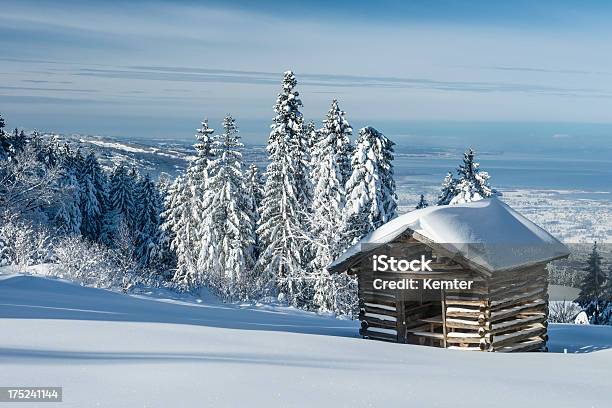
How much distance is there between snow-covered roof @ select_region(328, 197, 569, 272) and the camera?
1608 centimetres

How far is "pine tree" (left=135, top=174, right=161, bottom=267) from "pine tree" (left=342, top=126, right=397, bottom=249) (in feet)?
83.7

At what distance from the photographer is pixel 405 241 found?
16.7 meters

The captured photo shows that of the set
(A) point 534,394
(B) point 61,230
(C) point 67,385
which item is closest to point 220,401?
(C) point 67,385

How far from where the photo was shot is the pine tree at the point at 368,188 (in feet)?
127

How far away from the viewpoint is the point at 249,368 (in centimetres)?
893

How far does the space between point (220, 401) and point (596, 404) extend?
4.85 metres

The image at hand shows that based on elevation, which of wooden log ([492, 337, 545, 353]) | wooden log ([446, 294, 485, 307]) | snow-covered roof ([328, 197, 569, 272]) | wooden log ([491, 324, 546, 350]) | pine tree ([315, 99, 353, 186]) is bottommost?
wooden log ([492, 337, 545, 353])

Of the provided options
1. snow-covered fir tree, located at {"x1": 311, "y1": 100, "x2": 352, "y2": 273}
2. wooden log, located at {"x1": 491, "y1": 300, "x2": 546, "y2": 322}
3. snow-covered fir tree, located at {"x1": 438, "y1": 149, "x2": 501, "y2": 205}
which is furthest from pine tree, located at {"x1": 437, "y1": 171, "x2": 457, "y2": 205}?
wooden log, located at {"x1": 491, "y1": 300, "x2": 546, "y2": 322}

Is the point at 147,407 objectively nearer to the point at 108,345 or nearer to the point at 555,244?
the point at 108,345

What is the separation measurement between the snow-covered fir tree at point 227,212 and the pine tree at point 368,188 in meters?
7.83

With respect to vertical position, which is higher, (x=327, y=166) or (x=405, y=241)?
(x=327, y=166)

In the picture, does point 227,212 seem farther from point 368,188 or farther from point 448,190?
point 448,190

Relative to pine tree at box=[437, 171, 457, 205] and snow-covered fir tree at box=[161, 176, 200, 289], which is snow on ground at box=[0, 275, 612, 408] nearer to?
pine tree at box=[437, 171, 457, 205]

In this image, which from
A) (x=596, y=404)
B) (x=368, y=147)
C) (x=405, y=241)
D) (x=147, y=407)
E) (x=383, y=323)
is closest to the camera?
(x=147, y=407)
